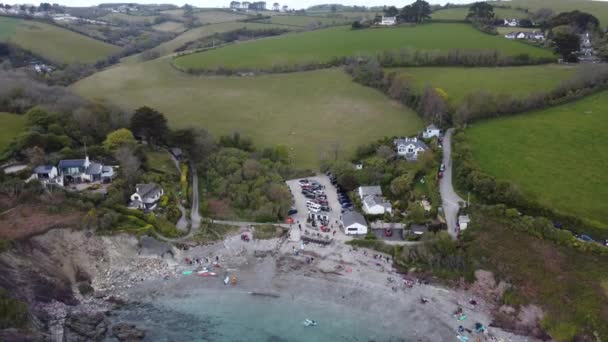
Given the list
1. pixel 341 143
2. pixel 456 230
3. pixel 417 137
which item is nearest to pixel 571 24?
pixel 417 137

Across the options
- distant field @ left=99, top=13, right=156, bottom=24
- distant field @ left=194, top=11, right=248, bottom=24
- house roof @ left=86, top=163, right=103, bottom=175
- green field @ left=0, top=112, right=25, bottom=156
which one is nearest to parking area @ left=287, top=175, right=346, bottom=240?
house roof @ left=86, top=163, right=103, bottom=175

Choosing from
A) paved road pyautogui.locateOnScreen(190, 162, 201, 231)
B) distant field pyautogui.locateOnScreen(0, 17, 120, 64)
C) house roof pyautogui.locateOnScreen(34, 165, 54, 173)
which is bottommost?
paved road pyautogui.locateOnScreen(190, 162, 201, 231)

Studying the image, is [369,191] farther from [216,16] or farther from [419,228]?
[216,16]

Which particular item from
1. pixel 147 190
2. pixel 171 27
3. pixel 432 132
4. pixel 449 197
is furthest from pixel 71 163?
pixel 171 27

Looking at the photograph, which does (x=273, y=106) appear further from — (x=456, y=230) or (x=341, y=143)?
(x=456, y=230)

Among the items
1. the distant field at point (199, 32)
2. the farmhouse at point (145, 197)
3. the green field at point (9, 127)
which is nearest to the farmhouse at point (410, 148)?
the farmhouse at point (145, 197)

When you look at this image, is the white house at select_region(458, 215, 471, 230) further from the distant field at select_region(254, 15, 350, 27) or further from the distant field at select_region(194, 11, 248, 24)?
the distant field at select_region(194, 11, 248, 24)
